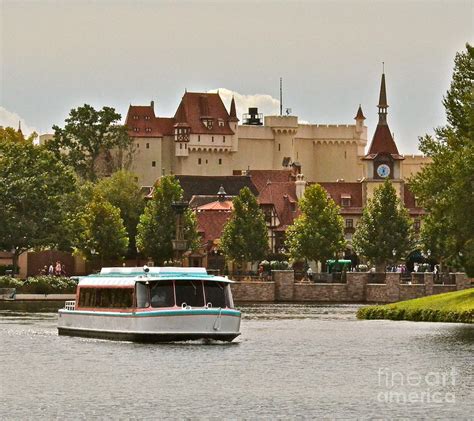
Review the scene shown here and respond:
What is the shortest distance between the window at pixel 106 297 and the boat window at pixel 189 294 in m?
2.46

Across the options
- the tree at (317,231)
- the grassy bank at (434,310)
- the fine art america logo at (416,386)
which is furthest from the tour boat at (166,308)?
the tree at (317,231)

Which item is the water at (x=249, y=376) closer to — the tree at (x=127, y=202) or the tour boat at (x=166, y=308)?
the tour boat at (x=166, y=308)

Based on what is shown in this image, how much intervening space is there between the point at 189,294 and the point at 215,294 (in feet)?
3.76

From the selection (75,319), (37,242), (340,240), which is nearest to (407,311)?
(75,319)

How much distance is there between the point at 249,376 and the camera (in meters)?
65.8

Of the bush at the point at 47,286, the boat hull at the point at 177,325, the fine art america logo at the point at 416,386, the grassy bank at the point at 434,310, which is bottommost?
the fine art america logo at the point at 416,386

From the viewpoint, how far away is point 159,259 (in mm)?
173375

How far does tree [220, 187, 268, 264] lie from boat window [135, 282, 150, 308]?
290 ft

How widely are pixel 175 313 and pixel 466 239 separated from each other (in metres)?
26.1

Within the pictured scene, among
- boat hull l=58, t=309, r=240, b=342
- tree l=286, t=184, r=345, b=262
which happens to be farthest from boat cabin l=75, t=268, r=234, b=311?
tree l=286, t=184, r=345, b=262

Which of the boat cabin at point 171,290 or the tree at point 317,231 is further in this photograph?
the tree at point 317,231

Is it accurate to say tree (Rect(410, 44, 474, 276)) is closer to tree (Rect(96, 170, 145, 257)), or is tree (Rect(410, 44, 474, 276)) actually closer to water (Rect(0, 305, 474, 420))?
water (Rect(0, 305, 474, 420))

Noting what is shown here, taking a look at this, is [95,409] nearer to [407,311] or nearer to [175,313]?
[175,313]

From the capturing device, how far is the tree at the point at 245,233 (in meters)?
170
